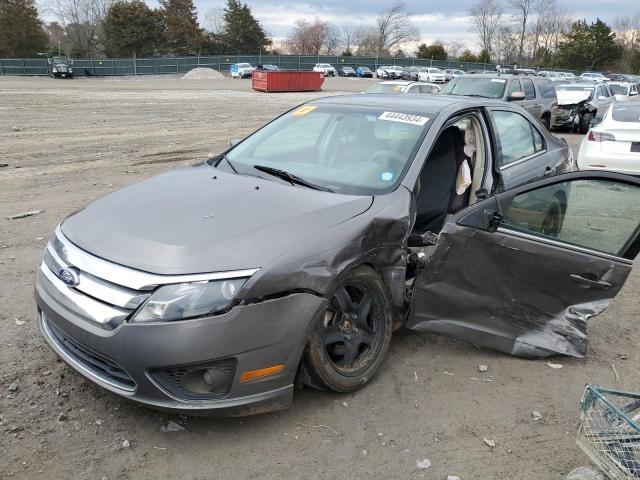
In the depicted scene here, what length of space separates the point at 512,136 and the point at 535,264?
183cm

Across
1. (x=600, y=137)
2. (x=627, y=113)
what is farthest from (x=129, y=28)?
(x=600, y=137)

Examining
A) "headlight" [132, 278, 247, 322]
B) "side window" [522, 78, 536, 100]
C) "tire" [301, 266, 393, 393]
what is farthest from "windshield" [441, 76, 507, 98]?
"headlight" [132, 278, 247, 322]

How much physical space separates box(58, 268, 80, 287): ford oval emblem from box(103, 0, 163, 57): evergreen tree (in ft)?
251

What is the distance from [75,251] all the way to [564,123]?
16.6 m

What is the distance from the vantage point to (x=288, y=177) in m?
3.54

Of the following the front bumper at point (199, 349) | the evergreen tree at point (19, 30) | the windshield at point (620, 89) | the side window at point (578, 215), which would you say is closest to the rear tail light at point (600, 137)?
the side window at point (578, 215)

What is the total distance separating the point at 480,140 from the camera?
170 inches

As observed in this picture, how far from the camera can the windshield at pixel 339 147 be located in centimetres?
354

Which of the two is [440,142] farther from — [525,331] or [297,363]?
[297,363]

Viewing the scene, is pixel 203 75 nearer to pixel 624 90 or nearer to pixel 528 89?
pixel 624 90

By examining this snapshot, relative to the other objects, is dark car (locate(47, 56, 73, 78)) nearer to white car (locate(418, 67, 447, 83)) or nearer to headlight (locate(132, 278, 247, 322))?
white car (locate(418, 67, 447, 83))

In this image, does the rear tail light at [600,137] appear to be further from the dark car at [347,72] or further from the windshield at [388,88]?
the dark car at [347,72]

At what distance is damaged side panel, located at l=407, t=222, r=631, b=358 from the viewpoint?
133 inches

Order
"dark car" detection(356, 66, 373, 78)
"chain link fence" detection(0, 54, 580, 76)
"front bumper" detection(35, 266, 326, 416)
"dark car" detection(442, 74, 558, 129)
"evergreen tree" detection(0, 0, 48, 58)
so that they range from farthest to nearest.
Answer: "dark car" detection(356, 66, 373, 78) → "evergreen tree" detection(0, 0, 48, 58) → "chain link fence" detection(0, 54, 580, 76) → "dark car" detection(442, 74, 558, 129) → "front bumper" detection(35, 266, 326, 416)
